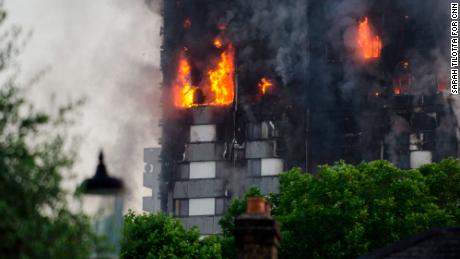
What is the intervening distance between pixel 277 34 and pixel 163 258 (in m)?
56.1

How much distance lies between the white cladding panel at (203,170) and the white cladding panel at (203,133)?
2287 mm

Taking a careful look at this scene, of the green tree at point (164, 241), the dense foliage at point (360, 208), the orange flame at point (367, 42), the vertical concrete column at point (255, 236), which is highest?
the orange flame at point (367, 42)

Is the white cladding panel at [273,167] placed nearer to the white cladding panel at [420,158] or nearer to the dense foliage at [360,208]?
the white cladding panel at [420,158]

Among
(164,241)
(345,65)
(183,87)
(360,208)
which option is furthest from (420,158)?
(164,241)

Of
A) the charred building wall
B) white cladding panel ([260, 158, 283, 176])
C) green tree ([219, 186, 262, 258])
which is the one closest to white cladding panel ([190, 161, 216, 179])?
the charred building wall

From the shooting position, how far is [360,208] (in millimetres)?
57469

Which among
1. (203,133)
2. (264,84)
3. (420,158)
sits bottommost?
(420,158)

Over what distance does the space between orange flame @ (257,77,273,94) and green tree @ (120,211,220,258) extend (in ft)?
166

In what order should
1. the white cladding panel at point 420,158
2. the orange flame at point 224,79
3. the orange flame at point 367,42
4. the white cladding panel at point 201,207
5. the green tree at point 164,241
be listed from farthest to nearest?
the orange flame at point 224,79 < the white cladding panel at point 201,207 < the orange flame at point 367,42 < the white cladding panel at point 420,158 < the green tree at point 164,241

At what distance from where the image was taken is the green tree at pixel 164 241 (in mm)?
54938

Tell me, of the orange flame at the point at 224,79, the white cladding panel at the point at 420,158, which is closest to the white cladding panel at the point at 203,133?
the orange flame at the point at 224,79

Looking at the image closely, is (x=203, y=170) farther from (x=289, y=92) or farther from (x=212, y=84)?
(x=289, y=92)

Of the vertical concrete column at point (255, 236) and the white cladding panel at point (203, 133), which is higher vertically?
the white cladding panel at point (203, 133)

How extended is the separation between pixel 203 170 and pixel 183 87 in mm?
8688
